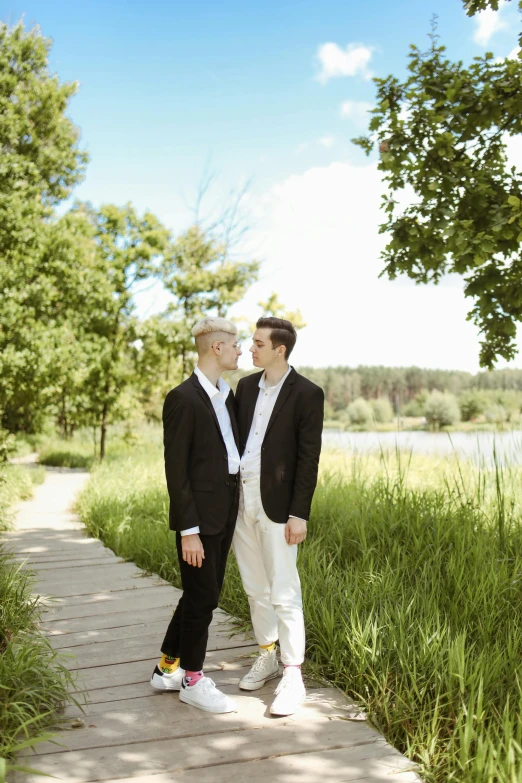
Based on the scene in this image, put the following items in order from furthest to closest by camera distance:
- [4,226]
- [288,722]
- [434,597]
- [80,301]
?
[80,301]
[4,226]
[434,597]
[288,722]

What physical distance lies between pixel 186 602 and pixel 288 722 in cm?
69

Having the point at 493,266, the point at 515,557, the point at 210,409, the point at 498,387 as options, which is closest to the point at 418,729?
the point at 210,409

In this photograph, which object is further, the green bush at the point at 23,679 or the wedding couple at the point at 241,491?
the wedding couple at the point at 241,491

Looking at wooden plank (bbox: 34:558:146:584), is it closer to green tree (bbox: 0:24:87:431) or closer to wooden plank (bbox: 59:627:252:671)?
wooden plank (bbox: 59:627:252:671)

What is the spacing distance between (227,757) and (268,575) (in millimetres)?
846

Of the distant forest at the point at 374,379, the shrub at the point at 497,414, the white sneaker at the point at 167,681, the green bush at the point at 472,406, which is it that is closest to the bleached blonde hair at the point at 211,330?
the white sneaker at the point at 167,681

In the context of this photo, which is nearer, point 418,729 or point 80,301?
point 418,729

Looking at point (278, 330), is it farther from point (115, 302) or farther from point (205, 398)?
point (115, 302)

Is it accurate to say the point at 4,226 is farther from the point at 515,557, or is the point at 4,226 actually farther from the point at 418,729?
the point at 418,729

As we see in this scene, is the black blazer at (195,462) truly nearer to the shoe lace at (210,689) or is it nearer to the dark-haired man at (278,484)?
the dark-haired man at (278,484)

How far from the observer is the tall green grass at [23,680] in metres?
2.64

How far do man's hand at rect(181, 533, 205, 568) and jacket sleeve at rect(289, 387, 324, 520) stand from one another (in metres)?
0.46

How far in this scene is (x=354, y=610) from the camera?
11.2 ft

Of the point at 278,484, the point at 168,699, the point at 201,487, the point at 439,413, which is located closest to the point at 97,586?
the point at 168,699
